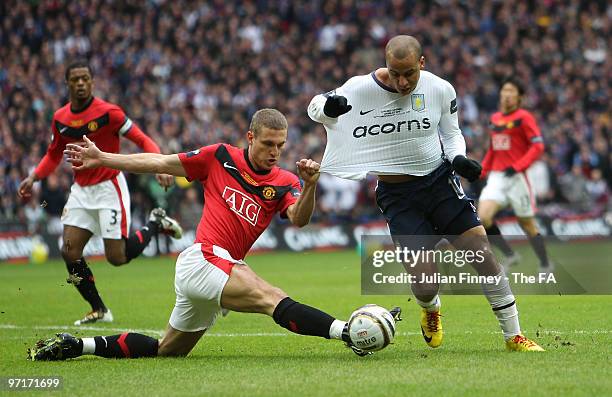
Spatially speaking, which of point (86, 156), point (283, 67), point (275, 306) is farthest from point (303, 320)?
point (283, 67)

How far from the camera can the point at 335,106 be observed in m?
8.02

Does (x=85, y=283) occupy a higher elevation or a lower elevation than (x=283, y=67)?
lower

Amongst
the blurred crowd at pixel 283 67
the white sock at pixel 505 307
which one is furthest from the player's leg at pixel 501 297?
the blurred crowd at pixel 283 67

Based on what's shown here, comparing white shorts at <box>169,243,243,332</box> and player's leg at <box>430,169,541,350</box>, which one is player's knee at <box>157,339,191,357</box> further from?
player's leg at <box>430,169,541,350</box>

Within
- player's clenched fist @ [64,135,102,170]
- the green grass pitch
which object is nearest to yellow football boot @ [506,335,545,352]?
the green grass pitch

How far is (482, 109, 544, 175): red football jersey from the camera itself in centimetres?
1552

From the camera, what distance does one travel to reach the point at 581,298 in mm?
12984

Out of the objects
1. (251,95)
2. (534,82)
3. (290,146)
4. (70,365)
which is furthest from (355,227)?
(70,365)

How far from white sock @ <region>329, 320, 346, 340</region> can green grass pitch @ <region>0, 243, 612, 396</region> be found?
0.24 m

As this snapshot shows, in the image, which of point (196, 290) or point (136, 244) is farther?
point (136, 244)

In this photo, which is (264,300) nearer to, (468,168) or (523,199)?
(468,168)

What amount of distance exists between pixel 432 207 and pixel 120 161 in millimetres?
2555

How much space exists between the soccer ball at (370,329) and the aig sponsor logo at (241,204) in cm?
124

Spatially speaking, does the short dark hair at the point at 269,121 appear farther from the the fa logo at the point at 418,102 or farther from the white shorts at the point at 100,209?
the white shorts at the point at 100,209
